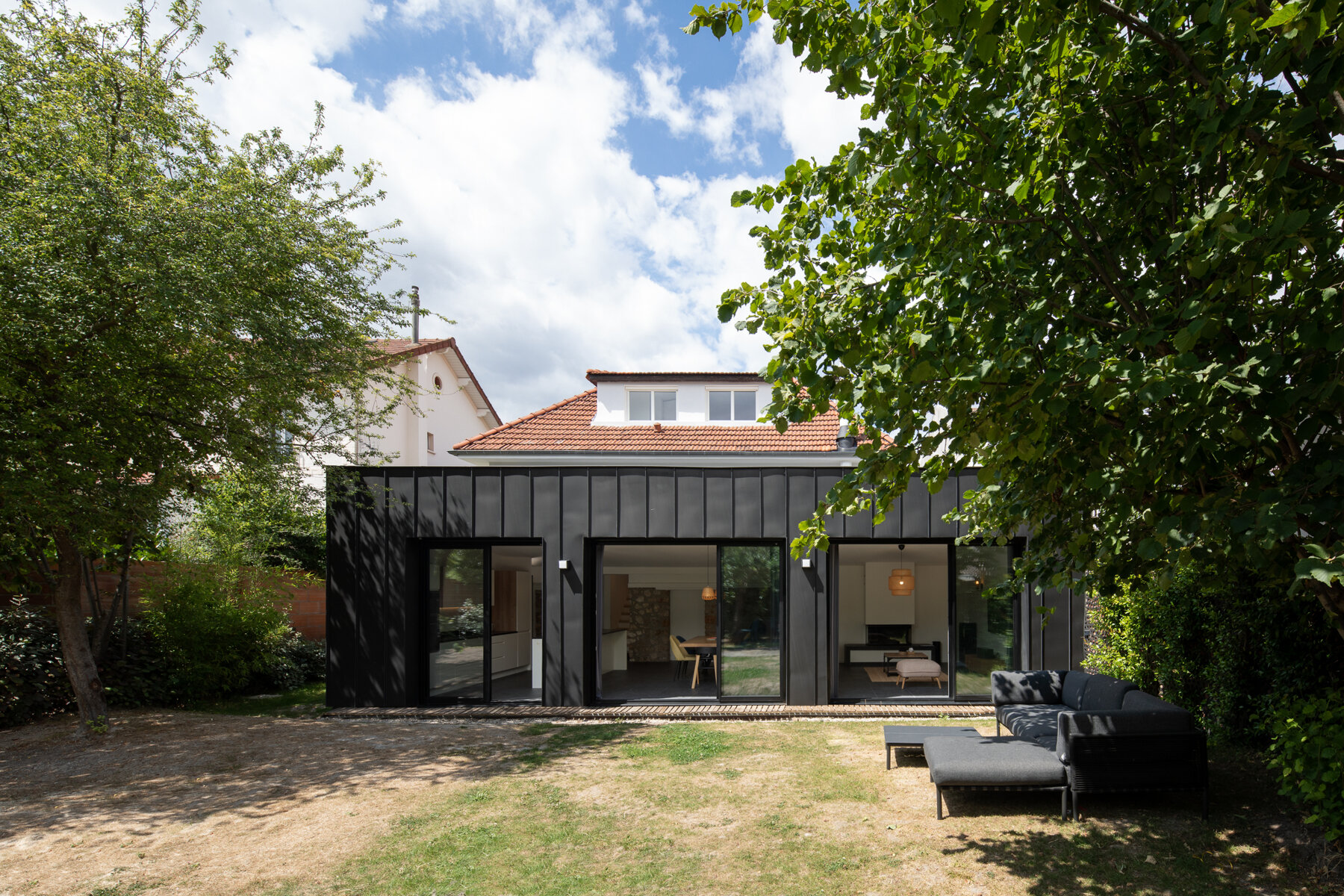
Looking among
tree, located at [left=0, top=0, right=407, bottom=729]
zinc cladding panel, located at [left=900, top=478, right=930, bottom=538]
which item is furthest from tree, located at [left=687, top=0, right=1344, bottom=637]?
tree, located at [left=0, top=0, right=407, bottom=729]

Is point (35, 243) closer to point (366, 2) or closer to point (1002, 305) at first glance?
point (366, 2)

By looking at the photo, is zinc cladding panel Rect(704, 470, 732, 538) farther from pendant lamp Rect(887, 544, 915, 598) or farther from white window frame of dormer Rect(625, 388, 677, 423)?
white window frame of dormer Rect(625, 388, 677, 423)

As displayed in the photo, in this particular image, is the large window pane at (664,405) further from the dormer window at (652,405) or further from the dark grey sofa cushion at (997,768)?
the dark grey sofa cushion at (997,768)

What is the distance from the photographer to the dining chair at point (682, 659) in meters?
11.9

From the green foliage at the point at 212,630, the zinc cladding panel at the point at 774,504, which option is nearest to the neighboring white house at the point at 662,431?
the zinc cladding panel at the point at 774,504

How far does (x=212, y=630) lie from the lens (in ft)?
36.8

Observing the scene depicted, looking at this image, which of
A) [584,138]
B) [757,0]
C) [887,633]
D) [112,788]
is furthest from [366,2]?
[887,633]

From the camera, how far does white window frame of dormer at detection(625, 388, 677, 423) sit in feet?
53.4

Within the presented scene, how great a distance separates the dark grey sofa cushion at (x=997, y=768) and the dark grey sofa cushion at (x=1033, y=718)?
783 mm

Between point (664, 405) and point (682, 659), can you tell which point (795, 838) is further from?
point (664, 405)

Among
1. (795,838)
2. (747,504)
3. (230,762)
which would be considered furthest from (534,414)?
(795,838)

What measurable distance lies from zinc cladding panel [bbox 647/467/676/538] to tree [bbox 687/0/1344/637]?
611 centimetres

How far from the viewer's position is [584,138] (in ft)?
29.0

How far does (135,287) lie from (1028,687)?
10515 millimetres
